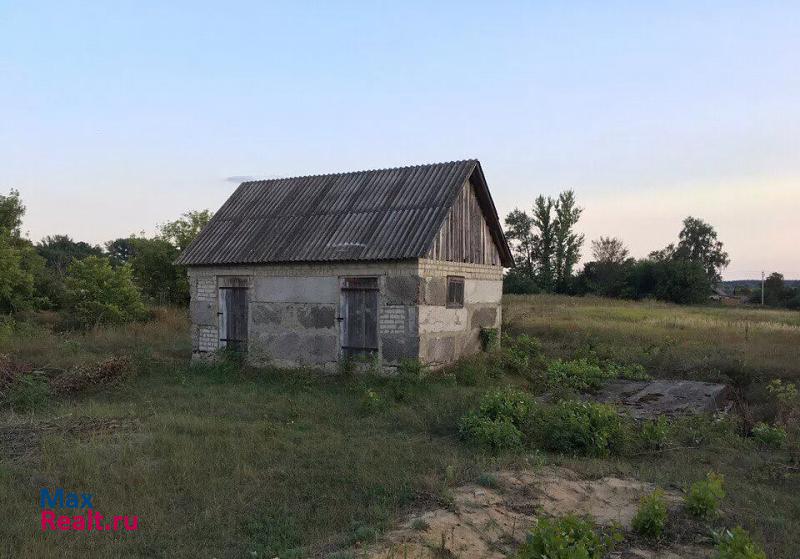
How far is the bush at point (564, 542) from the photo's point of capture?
4.12 m

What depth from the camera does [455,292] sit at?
13961 mm

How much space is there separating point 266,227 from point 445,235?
4778 mm

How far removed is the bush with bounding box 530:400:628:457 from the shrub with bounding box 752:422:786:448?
6.34 feet

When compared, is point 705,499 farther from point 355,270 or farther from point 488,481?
point 355,270

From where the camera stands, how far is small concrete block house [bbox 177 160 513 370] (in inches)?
493

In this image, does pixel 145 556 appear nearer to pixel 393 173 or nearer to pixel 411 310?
pixel 411 310

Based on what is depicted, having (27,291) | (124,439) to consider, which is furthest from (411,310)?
(27,291)

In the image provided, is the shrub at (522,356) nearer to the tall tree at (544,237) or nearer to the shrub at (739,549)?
the shrub at (739,549)

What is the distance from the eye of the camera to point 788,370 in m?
12.5

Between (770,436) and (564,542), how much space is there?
5.99 metres

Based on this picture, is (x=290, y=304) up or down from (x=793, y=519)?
up
